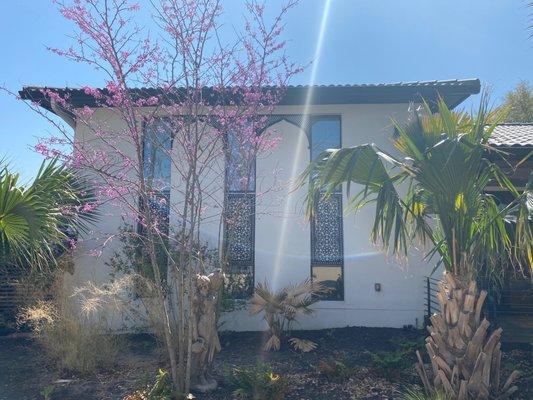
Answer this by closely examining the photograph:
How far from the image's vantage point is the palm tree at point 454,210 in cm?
427

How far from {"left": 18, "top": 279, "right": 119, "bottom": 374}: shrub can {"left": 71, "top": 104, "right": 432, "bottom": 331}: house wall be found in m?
2.05

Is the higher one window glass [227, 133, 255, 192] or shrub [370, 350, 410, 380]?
window glass [227, 133, 255, 192]

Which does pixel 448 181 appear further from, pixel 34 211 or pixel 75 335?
pixel 34 211

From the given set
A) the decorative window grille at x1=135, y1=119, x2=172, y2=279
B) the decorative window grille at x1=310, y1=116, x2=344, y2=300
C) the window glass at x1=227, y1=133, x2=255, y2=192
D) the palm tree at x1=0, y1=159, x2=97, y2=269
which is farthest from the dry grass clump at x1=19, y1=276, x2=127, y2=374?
the decorative window grille at x1=310, y1=116, x2=344, y2=300

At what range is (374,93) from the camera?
26.6 feet

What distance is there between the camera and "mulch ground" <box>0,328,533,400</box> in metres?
5.08

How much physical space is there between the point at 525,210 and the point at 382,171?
1300 millimetres

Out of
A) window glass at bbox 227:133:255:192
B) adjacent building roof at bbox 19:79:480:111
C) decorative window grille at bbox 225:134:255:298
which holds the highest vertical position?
adjacent building roof at bbox 19:79:480:111

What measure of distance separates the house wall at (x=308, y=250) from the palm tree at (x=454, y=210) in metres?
3.41

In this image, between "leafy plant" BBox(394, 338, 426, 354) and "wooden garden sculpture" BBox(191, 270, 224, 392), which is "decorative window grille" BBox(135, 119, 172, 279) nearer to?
"wooden garden sculpture" BBox(191, 270, 224, 392)

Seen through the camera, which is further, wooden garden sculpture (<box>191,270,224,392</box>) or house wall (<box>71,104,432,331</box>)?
house wall (<box>71,104,432,331</box>)

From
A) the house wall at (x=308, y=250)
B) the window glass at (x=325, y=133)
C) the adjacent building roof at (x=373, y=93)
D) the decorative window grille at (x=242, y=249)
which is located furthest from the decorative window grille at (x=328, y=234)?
the decorative window grille at (x=242, y=249)

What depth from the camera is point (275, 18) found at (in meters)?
5.31

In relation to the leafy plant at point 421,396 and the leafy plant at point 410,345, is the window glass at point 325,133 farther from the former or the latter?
the leafy plant at point 421,396
